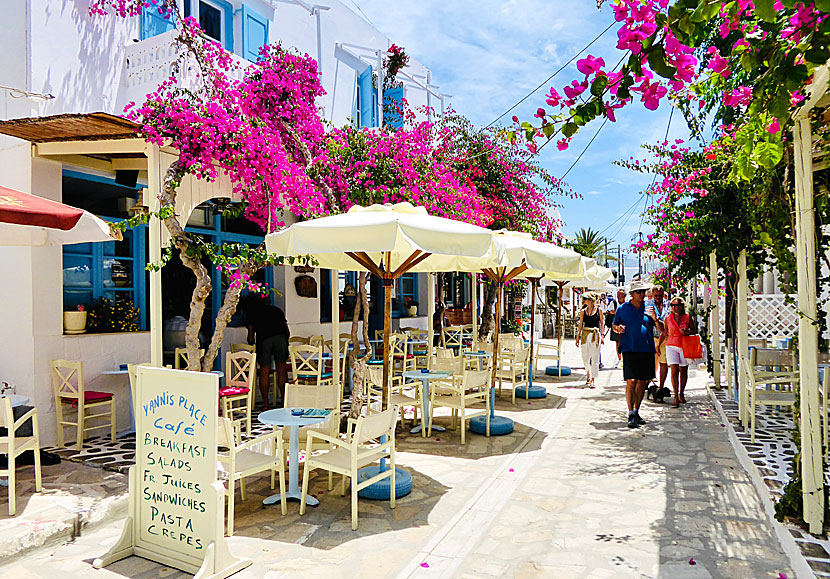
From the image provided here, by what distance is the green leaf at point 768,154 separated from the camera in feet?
9.16

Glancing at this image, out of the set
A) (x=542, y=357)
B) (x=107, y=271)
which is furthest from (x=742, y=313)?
(x=107, y=271)

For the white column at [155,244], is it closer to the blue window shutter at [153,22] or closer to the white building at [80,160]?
the white building at [80,160]

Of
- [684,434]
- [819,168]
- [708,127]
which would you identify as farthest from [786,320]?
[819,168]

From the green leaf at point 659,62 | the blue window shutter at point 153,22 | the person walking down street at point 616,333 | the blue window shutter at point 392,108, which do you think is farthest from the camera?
the blue window shutter at point 392,108

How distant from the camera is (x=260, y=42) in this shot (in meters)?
9.86

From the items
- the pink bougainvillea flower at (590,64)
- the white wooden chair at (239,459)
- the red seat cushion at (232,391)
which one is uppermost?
the pink bougainvillea flower at (590,64)

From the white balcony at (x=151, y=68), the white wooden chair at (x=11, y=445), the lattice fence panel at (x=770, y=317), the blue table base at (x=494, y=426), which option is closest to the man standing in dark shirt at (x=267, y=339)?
the blue table base at (x=494, y=426)

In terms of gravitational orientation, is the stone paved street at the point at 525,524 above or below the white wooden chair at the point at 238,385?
below

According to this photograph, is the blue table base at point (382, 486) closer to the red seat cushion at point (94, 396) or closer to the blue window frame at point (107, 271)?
the red seat cushion at point (94, 396)

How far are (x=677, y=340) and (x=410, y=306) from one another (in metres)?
8.00

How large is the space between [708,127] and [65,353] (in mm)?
8896

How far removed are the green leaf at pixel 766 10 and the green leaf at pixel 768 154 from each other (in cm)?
158

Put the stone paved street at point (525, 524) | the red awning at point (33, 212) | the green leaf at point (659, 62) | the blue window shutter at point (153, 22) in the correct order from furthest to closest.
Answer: the blue window shutter at point (153, 22), the red awning at point (33, 212), the stone paved street at point (525, 524), the green leaf at point (659, 62)

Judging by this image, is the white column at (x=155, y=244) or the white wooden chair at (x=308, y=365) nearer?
the white column at (x=155, y=244)
